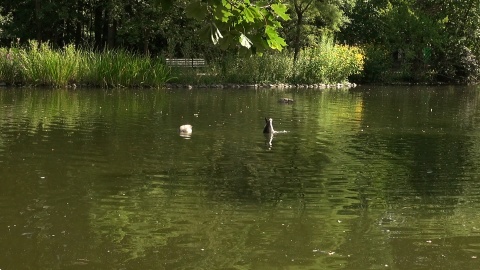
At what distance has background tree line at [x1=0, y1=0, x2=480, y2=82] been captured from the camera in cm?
3731

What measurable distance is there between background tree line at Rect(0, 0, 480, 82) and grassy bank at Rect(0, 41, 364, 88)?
1.40 metres

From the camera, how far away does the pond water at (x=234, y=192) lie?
24.3 feet

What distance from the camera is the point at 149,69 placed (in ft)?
101

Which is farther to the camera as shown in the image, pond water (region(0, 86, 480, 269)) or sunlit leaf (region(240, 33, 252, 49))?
pond water (region(0, 86, 480, 269))

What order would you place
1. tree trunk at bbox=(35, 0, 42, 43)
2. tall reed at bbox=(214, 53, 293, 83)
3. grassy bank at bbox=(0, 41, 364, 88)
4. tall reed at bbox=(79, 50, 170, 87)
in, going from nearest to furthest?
grassy bank at bbox=(0, 41, 364, 88)
tall reed at bbox=(79, 50, 170, 87)
tall reed at bbox=(214, 53, 293, 83)
tree trunk at bbox=(35, 0, 42, 43)

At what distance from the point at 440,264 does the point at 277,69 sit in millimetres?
27696

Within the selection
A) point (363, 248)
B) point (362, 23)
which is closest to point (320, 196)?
point (363, 248)

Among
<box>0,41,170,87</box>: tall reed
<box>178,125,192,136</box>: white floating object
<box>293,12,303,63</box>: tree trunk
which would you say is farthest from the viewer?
<box>293,12,303,63</box>: tree trunk

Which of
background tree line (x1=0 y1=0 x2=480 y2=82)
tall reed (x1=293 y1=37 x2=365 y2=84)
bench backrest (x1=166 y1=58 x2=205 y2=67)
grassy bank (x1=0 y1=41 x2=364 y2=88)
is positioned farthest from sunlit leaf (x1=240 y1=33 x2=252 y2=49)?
tall reed (x1=293 y1=37 x2=365 y2=84)

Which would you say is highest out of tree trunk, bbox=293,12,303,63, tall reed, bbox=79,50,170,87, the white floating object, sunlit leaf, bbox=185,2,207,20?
tree trunk, bbox=293,12,303,63

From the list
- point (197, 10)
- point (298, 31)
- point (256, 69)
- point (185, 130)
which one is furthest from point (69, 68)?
point (197, 10)

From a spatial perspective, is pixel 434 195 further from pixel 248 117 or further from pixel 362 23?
pixel 362 23

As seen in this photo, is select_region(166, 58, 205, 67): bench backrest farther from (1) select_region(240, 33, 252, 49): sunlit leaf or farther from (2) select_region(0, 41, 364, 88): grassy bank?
(1) select_region(240, 33, 252, 49): sunlit leaf

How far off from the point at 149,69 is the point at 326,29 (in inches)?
448
